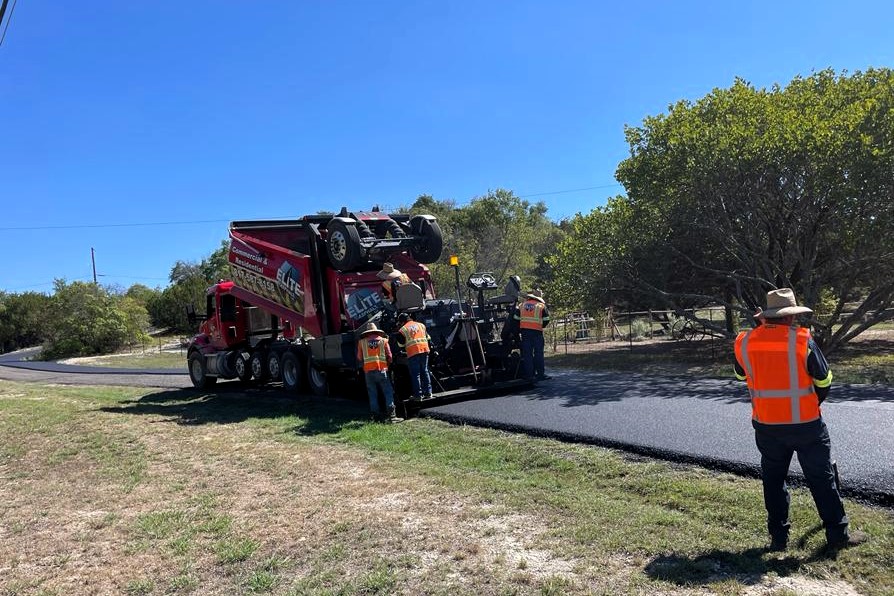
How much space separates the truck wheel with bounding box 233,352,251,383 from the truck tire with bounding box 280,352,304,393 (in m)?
1.55

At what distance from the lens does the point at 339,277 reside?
1055cm

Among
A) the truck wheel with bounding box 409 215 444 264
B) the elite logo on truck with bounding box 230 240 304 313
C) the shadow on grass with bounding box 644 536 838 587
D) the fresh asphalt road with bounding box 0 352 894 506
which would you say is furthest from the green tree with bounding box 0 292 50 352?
the shadow on grass with bounding box 644 536 838 587

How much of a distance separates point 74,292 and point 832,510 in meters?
46.2

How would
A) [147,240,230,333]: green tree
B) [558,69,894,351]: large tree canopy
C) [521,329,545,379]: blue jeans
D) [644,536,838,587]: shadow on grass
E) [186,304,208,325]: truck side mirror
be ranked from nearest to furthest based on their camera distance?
[644,536,838,587]: shadow on grass, [521,329,545,379]: blue jeans, [558,69,894,351]: large tree canopy, [186,304,208,325]: truck side mirror, [147,240,230,333]: green tree

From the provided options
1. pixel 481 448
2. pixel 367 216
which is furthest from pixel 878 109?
pixel 481 448

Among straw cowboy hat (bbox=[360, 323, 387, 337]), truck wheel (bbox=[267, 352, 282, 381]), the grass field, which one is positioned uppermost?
straw cowboy hat (bbox=[360, 323, 387, 337])

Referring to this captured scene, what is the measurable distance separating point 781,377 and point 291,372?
31.6 feet

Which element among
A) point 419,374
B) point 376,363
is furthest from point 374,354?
point 419,374

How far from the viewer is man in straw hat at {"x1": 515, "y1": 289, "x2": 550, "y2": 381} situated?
407 inches

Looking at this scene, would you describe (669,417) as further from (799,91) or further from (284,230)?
(799,91)

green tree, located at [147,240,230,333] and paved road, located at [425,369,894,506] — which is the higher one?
green tree, located at [147,240,230,333]

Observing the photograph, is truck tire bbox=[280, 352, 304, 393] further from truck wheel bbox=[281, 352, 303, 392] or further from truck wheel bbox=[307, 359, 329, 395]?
truck wheel bbox=[307, 359, 329, 395]

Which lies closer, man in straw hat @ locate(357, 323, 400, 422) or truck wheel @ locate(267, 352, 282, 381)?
man in straw hat @ locate(357, 323, 400, 422)

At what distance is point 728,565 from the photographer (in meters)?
3.62
